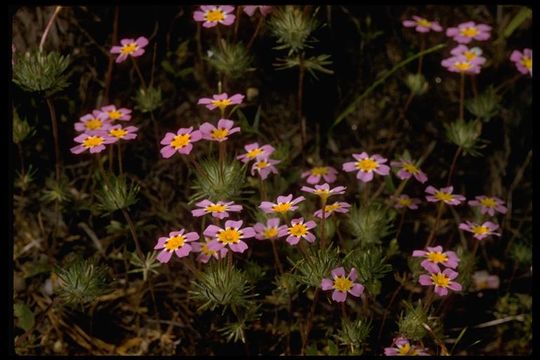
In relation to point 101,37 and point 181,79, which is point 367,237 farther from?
point 101,37

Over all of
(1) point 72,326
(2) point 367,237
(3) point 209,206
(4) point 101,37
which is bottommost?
(1) point 72,326

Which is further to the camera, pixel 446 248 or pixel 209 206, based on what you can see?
pixel 446 248

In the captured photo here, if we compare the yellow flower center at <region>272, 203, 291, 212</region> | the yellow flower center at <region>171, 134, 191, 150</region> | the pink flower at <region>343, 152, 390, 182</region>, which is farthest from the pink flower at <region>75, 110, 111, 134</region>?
the pink flower at <region>343, 152, 390, 182</region>

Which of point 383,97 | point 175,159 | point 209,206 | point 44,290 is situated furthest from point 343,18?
point 44,290

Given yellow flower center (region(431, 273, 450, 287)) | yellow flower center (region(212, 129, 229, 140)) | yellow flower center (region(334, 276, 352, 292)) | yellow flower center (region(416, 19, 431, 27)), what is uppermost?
yellow flower center (region(416, 19, 431, 27))

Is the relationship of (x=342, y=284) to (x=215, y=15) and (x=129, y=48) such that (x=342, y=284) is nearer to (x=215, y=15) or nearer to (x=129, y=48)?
(x=215, y=15)

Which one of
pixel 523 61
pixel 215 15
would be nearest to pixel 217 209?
pixel 215 15

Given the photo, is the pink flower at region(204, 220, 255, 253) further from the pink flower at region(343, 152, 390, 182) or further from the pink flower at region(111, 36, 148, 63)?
the pink flower at region(111, 36, 148, 63)
